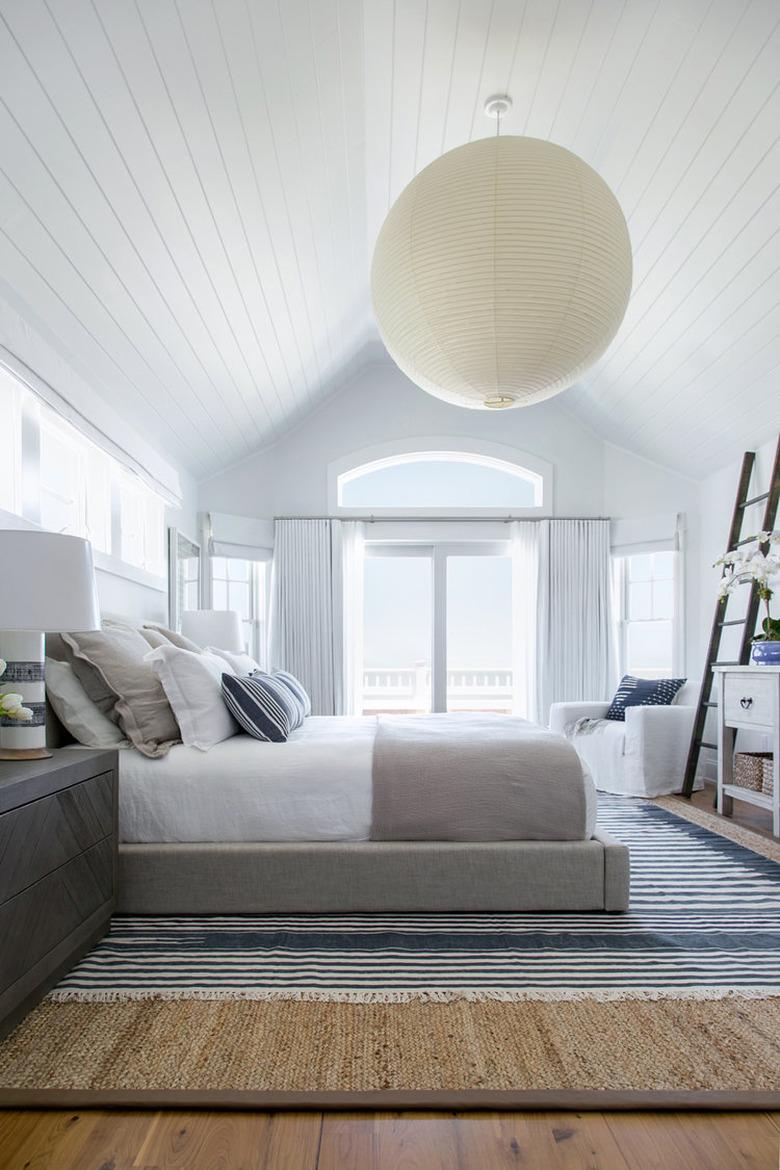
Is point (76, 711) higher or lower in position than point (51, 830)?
higher

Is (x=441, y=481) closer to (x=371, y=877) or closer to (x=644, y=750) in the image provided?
(x=644, y=750)

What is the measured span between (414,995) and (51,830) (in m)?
0.99

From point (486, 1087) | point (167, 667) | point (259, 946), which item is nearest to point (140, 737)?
point (167, 667)

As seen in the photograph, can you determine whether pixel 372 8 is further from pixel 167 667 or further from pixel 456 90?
pixel 167 667

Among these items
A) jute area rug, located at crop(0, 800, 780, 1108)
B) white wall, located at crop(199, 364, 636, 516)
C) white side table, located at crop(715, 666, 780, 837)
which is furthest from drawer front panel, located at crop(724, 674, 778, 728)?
white wall, located at crop(199, 364, 636, 516)

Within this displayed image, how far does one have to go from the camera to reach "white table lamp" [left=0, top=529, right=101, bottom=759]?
2037mm

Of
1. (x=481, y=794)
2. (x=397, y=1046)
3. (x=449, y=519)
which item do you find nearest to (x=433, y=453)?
(x=449, y=519)

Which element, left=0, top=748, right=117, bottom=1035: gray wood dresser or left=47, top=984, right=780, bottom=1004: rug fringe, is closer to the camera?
left=0, top=748, right=117, bottom=1035: gray wood dresser

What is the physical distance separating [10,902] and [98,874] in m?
0.50

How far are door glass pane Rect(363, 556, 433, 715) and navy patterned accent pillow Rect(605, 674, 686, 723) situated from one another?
67.9 inches

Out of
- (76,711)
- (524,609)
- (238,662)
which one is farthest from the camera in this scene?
(524,609)

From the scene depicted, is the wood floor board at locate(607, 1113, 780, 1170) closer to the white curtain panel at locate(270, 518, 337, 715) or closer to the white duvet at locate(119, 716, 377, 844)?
the white duvet at locate(119, 716, 377, 844)

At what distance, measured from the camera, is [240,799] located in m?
2.45

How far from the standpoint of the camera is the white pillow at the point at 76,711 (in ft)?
8.47
